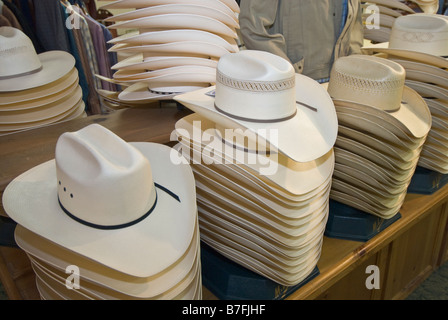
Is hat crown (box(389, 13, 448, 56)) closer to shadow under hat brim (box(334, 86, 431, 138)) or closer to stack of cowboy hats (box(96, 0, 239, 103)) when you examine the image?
shadow under hat brim (box(334, 86, 431, 138))

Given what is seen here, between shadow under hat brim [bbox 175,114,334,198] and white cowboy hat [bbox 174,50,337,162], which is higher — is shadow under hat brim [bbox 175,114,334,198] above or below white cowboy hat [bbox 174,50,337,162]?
below

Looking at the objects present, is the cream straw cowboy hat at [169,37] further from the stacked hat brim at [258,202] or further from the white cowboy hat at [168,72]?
the stacked hat brim at [258,202]

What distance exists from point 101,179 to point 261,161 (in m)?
0.42

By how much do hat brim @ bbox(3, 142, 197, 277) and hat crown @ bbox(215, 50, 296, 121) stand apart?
0.77 ft

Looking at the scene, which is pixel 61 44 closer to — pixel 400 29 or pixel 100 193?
pixel 100 193

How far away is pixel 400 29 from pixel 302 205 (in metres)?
1.15

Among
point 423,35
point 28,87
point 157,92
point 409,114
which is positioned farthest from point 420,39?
point 28,87

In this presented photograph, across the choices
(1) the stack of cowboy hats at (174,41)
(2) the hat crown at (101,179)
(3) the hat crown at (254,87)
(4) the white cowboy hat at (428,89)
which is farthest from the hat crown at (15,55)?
(4) the white cowboy hat at (428,89)

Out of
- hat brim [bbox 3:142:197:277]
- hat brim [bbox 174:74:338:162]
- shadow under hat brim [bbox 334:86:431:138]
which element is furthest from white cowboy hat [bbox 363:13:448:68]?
hat brim [bbox 3:142:197:277]

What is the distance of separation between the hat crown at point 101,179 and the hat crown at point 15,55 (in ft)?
2.21

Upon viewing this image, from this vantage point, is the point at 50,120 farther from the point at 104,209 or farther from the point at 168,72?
the point at 104,209

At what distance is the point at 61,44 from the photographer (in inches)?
73.9

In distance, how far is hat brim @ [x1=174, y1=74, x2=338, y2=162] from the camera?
869 millimetres
